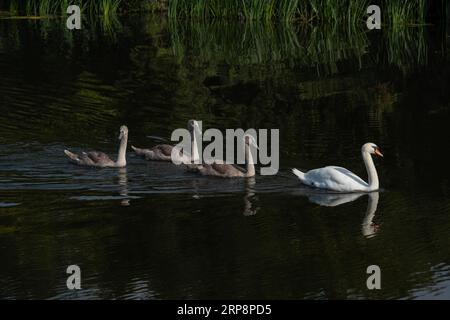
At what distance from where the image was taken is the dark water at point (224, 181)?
11.8 meters

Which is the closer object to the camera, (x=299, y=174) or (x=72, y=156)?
(x=299, y=174)

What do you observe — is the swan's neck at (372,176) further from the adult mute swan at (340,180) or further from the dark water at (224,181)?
the dark water at (224,181)

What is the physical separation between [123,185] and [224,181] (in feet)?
4.90

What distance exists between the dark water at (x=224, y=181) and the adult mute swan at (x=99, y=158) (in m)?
0.19

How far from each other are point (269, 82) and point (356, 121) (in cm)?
495

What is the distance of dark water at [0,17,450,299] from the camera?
38.8 feet

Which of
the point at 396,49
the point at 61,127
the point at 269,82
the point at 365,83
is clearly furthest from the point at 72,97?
the point at 396,49

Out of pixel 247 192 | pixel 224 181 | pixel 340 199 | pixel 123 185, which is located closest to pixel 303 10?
pixel 224 181

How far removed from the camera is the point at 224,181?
→ 54.2 ft

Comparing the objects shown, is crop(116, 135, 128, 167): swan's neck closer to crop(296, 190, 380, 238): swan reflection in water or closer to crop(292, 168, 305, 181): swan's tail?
crop(292, 168, 305, 181): swan's tail

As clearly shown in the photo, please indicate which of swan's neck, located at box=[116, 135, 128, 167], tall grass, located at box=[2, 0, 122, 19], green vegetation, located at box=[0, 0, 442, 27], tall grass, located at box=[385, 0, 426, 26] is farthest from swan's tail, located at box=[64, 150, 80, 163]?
tall grass, located at box=[2, 0, 122, 19]

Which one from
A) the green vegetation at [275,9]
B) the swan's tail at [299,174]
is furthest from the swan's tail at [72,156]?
the green vegetation at [275,9]

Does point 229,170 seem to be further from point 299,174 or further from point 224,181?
point 299,174

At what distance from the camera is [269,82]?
25812 millimetres
